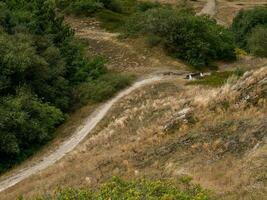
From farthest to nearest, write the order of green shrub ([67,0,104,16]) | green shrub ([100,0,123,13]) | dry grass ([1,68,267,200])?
1. green shrub ([100,0,123,13])
2. green shrub ([67,0,104,16])
3. dry grass ([1,68,267,200])

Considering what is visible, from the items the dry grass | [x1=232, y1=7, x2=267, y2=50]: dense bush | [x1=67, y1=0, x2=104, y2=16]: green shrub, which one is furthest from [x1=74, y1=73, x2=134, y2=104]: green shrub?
[x1=232, y1=7, x2=267, y2=50]: dense bush

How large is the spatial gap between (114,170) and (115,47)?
40.6 metres

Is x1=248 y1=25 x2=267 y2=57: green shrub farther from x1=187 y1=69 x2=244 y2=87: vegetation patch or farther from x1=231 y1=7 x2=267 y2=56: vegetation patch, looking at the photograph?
x1=187 y1=69 x2=244 y2=87: vegetation patch

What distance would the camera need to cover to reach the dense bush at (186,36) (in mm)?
62312

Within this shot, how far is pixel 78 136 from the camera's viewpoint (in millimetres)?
Result: 43719

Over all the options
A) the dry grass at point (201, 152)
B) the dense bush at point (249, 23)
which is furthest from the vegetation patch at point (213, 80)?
the dense bush at point (249, 23)

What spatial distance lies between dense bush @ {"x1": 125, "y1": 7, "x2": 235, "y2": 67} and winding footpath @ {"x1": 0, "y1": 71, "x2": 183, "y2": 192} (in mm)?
6562

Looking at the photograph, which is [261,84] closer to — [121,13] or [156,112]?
[156,112]

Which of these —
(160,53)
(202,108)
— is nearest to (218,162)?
(202,108)

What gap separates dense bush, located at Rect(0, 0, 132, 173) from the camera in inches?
1652

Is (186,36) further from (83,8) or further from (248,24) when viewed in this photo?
(248,24)

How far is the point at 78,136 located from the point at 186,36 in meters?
24.1

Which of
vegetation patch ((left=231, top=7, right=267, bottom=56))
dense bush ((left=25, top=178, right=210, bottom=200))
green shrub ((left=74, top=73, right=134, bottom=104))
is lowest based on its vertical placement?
vegetation patch ((left=231, top=7, right=267, bottom=56))

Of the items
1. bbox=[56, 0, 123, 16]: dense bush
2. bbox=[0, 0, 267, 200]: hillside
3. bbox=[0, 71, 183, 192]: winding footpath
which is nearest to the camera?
bbox=[0, 0, 267, 200]: hillside
